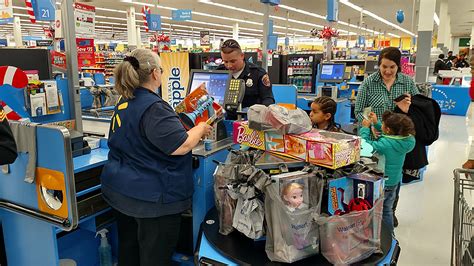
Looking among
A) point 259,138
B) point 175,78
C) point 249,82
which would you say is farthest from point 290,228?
point 175,78

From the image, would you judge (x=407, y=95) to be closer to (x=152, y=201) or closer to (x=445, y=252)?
(x=445, y=252)

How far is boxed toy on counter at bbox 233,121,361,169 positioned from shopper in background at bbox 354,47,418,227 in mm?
1333

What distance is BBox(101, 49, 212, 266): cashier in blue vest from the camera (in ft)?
5.69

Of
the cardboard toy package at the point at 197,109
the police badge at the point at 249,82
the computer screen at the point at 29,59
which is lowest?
the cardboard toy package at the point at 197,109

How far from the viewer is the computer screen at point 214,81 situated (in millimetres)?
2398

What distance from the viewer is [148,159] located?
1788 mm

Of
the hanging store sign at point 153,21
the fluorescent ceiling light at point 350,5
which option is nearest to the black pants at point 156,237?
the hanging store sign at point 153,21

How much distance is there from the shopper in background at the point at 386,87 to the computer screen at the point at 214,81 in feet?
4.21

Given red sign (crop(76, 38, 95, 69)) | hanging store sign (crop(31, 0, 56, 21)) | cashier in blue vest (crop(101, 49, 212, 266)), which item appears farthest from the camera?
hanging store sign (crop(31, 0, 56, 21))

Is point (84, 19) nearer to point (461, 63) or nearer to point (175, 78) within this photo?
point (175, 78)

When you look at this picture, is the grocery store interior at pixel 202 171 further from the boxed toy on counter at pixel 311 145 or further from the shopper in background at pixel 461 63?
the shopper in background at pixel 461 63

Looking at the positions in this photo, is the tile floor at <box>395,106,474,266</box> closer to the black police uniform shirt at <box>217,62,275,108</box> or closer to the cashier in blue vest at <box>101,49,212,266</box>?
the black police uniform shirt at <box>217,62,275,108</box>

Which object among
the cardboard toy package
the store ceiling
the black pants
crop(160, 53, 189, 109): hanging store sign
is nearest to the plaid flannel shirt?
the cardboard toy package

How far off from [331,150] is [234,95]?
3.03 feet
